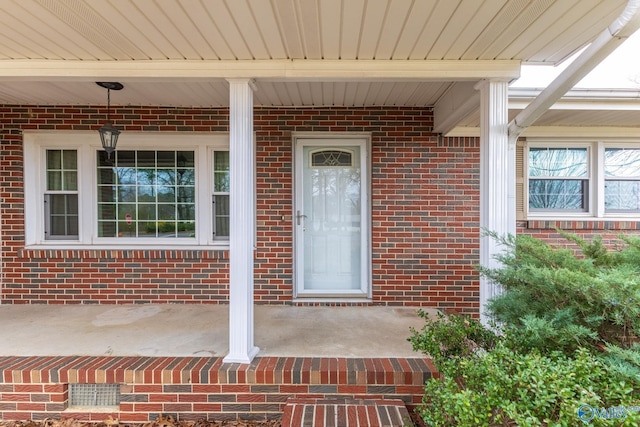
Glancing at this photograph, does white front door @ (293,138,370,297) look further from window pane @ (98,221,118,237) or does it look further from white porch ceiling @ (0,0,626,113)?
window pane @ (98,221,118,237)

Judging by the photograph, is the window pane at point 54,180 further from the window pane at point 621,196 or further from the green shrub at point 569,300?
the window pane at point 621,196

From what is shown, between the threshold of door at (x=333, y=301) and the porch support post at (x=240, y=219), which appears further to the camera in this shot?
the threshold of door at (x=333, y=301)

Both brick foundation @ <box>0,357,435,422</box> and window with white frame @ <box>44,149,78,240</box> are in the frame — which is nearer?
brick foundation @ <box>0,357,435,422</box>

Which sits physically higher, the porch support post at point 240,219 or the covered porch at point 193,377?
the porch support post at point 240,219

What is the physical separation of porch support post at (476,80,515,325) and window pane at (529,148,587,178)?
2.28 metres

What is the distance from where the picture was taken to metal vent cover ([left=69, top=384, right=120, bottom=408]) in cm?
238

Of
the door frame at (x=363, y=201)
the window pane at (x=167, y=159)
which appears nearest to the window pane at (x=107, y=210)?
the window pane at (x=167, y=159)

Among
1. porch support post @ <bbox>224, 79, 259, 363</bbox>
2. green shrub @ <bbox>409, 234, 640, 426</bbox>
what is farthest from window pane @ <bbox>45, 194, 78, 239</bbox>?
green shrub @ <bbox>409, 234, 640, 426</bbox>

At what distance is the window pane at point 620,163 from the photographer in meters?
4.32

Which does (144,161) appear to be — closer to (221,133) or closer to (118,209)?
(118,209)

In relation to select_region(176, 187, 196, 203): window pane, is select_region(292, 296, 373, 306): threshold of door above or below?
below

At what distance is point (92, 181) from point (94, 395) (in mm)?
2648

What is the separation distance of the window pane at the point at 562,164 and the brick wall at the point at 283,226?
1.00 m

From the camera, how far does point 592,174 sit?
4.31m
